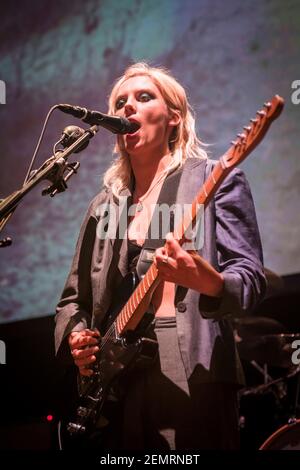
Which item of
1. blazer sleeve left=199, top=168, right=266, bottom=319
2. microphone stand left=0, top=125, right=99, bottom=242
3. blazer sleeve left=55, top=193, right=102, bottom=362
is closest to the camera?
blazer sleeve left=199, top=168, right=266, bottom=319

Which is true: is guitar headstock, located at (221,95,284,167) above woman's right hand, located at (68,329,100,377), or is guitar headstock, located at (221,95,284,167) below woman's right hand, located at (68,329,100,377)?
above

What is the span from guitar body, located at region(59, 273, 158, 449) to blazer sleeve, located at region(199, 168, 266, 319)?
0.28m

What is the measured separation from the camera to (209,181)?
5.19ft

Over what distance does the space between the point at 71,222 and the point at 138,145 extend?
4.16 feet

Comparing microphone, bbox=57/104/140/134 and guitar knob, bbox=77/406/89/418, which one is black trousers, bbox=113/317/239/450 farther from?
microphone, bbox=57/104/140/134

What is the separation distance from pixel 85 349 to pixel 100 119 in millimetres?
752

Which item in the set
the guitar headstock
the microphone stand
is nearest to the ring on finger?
the guitar headstock

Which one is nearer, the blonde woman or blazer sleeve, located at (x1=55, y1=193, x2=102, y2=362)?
the blonde woman

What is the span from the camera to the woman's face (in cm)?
210

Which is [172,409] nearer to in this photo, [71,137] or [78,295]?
[78,295]

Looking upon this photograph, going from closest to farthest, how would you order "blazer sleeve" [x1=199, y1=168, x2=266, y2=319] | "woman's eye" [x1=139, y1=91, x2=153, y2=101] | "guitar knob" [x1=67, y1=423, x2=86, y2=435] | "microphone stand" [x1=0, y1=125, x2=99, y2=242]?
"blazer sleeve" [x1=199, y1=168, x2=266, y2=319]
"microphone stand" [x1=0, y1=125, x2=99, y2=242]
"guitar knob" [x1=67, y1=423, x2=86, y2=435]
"woman's eye" [x1=139, y1=91, x2=153, y2=101]

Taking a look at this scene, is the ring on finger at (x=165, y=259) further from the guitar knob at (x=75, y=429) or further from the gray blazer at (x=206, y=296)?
the guitar knob at (x=75, y=429)

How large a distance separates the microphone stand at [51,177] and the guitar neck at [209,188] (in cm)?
42

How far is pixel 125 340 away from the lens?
1762 mm
